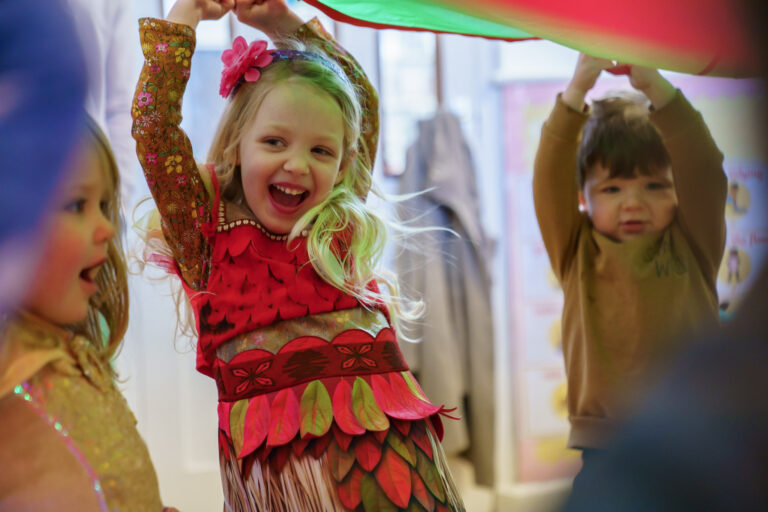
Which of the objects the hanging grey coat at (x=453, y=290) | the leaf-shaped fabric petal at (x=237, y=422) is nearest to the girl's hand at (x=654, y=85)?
the leaf-shaped fabric petal at (x=237, y=422)

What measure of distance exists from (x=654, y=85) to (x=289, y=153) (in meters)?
0.53

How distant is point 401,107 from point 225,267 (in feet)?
4.59

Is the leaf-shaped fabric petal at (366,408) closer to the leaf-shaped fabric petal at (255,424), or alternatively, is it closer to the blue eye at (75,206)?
the leaf-shaped fabric petal at (255,424)

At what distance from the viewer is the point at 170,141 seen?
0.88 meters

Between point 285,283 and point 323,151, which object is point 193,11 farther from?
point 285,283

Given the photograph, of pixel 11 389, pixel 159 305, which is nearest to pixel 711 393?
pixel 11 389

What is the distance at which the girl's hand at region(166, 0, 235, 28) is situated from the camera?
886 mm

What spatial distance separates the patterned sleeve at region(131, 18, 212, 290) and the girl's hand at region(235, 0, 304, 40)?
0.13m

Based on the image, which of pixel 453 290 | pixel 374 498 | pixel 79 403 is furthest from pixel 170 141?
pixel 453 290

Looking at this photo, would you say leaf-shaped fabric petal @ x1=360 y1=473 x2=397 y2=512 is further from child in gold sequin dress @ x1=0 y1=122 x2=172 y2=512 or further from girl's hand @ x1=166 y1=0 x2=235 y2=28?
girl's hand @ x1=166 y1=0 x2=235 y2=28

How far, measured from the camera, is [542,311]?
2.26m

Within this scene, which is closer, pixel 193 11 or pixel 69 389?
pixel 69 389

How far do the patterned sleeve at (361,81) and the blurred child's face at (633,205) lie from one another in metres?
0.39

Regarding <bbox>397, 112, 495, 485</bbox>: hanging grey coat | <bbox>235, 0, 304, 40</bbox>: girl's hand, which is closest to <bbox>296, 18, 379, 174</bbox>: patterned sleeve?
<bbox>235, 0, 304, 40</bbox>: girl's hand
